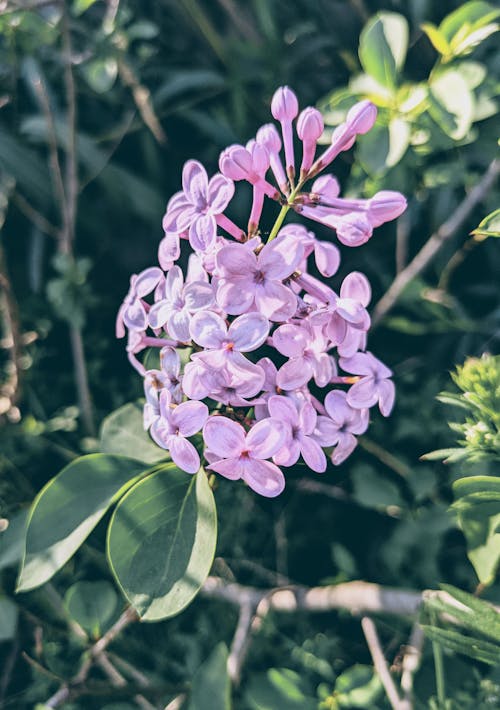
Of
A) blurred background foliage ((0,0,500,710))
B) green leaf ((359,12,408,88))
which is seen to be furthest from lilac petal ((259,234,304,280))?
green leaf ((359,12,408,88))

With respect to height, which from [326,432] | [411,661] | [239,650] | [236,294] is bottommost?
[411,661]

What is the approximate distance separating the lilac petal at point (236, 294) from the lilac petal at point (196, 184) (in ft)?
0.41

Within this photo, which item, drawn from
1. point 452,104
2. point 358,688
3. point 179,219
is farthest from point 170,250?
point 358,688

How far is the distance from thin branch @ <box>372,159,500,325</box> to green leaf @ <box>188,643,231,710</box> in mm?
691

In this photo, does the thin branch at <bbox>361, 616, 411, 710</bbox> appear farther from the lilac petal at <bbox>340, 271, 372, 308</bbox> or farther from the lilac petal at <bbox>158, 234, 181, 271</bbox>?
the lilac petal at <bbox>158, 234, 181, 271</bbox>

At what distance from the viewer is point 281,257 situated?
2.35 feet

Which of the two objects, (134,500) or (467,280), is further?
(467,280)

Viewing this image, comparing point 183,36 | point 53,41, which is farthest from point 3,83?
point 183,36

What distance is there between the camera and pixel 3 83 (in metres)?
1.56

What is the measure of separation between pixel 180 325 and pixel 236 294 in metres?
0.09

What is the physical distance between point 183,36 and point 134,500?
131 cm

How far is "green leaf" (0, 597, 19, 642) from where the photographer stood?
3.78 feet

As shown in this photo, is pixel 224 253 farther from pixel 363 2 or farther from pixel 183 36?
pixel 183 36

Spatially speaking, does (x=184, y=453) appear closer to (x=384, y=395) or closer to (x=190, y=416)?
(x=190, y=416)
